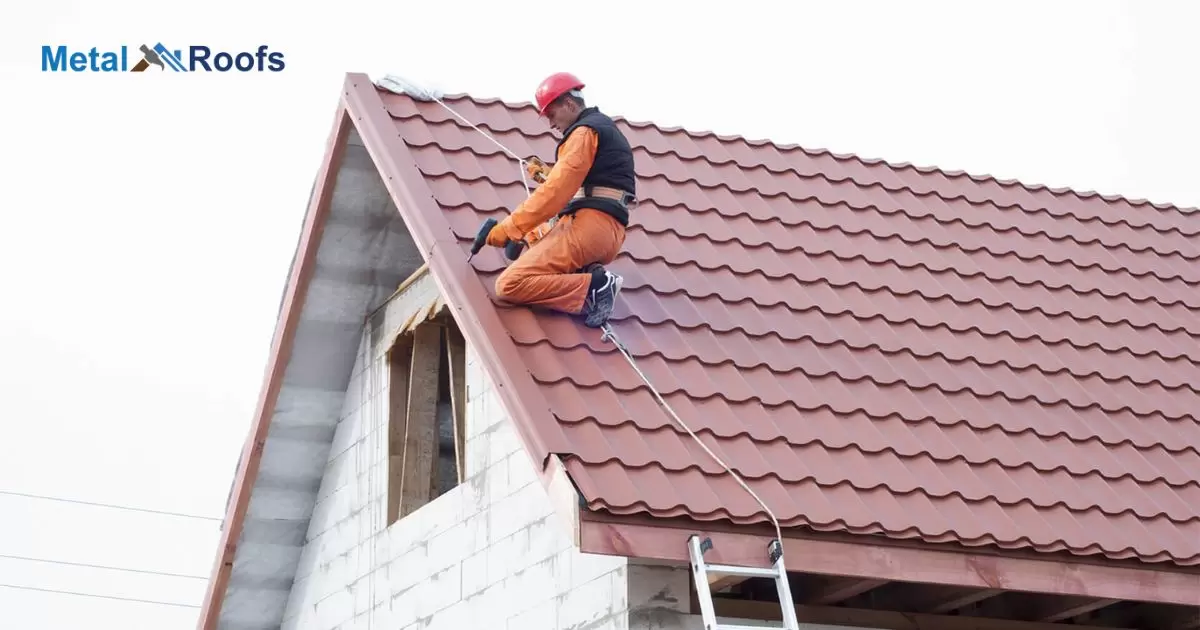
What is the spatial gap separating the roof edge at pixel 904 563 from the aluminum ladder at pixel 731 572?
0.04 meters

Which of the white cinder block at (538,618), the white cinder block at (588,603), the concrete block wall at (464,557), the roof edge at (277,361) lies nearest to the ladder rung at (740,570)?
the concrete block wall at (464,557)

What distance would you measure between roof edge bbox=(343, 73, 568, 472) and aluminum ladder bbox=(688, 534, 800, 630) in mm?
707

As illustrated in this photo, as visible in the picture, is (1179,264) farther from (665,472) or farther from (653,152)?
(665,472)

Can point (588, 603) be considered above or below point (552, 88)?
below

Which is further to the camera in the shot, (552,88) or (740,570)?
(552,88)

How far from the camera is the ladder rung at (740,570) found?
6.76 m

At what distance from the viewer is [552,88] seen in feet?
26.6

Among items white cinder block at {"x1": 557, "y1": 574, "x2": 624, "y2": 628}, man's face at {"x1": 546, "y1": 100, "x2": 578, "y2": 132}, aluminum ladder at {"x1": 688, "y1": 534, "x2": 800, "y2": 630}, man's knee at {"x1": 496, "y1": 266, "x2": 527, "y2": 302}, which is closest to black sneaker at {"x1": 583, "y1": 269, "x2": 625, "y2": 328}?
man's knee at {"x1": 496, "y1": 266, "x2": 527, "y2": 302}

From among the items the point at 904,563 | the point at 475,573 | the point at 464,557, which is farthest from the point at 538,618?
the point at 904,563

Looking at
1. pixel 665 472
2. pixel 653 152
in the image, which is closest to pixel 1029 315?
pixel 653 152

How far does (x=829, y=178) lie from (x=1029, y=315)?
169 centimetres

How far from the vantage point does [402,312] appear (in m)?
10.2

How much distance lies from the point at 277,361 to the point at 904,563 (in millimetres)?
4514

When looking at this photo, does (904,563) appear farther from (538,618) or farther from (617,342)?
(538,618)
